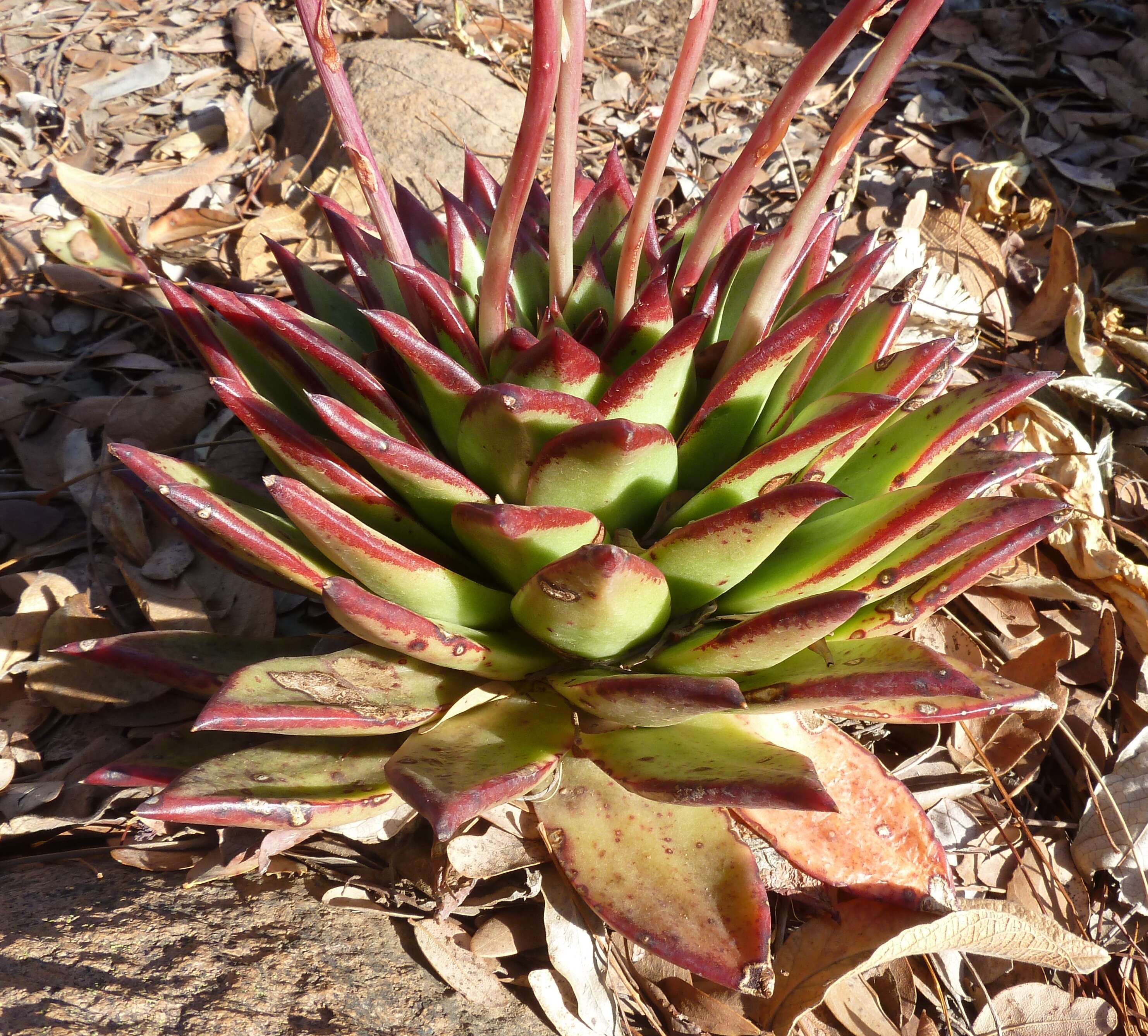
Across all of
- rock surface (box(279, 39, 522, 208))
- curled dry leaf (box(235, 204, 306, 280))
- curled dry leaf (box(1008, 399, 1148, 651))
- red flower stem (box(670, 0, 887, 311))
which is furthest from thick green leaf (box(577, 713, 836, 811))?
rock surface (box(279, 39, 522, 208))

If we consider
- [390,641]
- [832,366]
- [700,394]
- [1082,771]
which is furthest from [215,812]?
[1082,771]

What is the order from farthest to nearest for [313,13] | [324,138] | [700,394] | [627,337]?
[324,138]
[700,394]
[627,337]
[313,13]

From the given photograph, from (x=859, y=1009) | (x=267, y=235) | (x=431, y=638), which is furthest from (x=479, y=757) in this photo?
(x=267, y=235)

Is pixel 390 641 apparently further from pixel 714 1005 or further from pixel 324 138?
pixel 324 138

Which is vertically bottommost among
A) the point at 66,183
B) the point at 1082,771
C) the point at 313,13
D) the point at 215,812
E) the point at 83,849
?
the point at 83,849

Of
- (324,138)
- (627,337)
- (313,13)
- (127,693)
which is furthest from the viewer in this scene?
(324,138)

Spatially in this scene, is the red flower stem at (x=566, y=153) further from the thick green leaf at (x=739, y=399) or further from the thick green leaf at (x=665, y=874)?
the thick green leaf at (x=665, y=874)

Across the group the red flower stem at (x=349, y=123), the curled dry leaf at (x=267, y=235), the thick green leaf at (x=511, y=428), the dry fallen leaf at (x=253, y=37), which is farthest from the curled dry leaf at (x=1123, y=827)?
the dry fallen leaf at (x=253, y=37)
